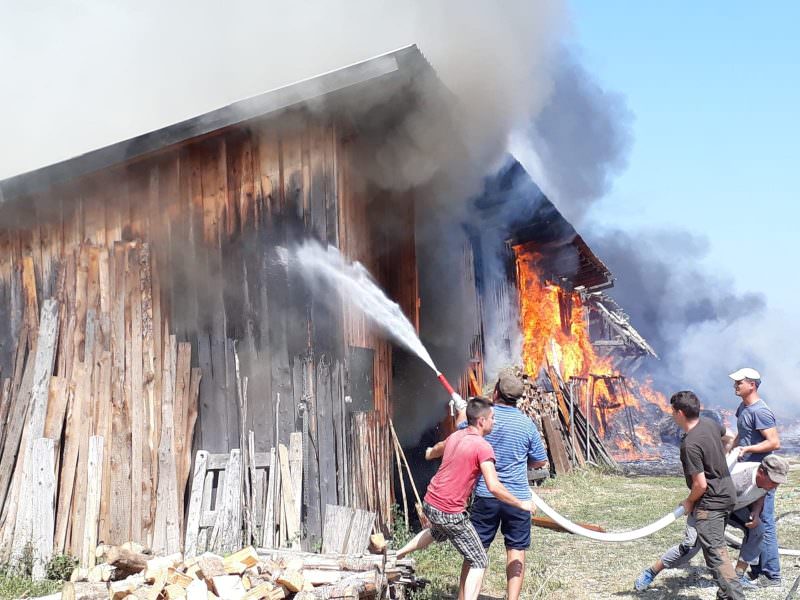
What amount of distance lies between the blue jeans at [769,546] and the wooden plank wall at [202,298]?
3430 mm

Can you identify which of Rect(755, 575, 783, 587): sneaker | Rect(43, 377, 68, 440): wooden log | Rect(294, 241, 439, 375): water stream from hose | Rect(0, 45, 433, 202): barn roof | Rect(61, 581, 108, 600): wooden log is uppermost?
Rect(0, 45, 433, 202): barn roof

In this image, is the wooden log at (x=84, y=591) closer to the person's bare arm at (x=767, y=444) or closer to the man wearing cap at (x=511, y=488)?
the man wearing cap at (x=511, y=488)

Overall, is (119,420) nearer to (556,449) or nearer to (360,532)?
(360,532)

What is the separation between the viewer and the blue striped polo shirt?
502 cm

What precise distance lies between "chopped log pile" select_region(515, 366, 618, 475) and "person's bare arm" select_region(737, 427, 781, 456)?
7099mm

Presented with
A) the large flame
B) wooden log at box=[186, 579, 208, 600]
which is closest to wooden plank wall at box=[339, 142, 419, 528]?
wooden log at box=[186, 579, 208, 600]

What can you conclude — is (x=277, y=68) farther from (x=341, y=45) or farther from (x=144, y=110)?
(x=144, y=110)

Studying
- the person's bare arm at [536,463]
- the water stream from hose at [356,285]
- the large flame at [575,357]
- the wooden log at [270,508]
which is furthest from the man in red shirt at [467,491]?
the large flame at [575,357]

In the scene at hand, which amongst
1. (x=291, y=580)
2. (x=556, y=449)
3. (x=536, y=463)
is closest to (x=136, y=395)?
(x=291, y=580)

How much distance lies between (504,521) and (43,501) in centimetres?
402

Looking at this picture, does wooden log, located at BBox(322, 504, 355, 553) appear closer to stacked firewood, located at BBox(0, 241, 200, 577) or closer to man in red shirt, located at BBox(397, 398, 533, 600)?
man in red shirt, located at BBox(397, 398, 533, 600)

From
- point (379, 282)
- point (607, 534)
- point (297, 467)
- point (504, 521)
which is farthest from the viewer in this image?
point (379, 282)

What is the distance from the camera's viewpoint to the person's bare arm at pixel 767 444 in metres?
5.97

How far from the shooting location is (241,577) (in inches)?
187
